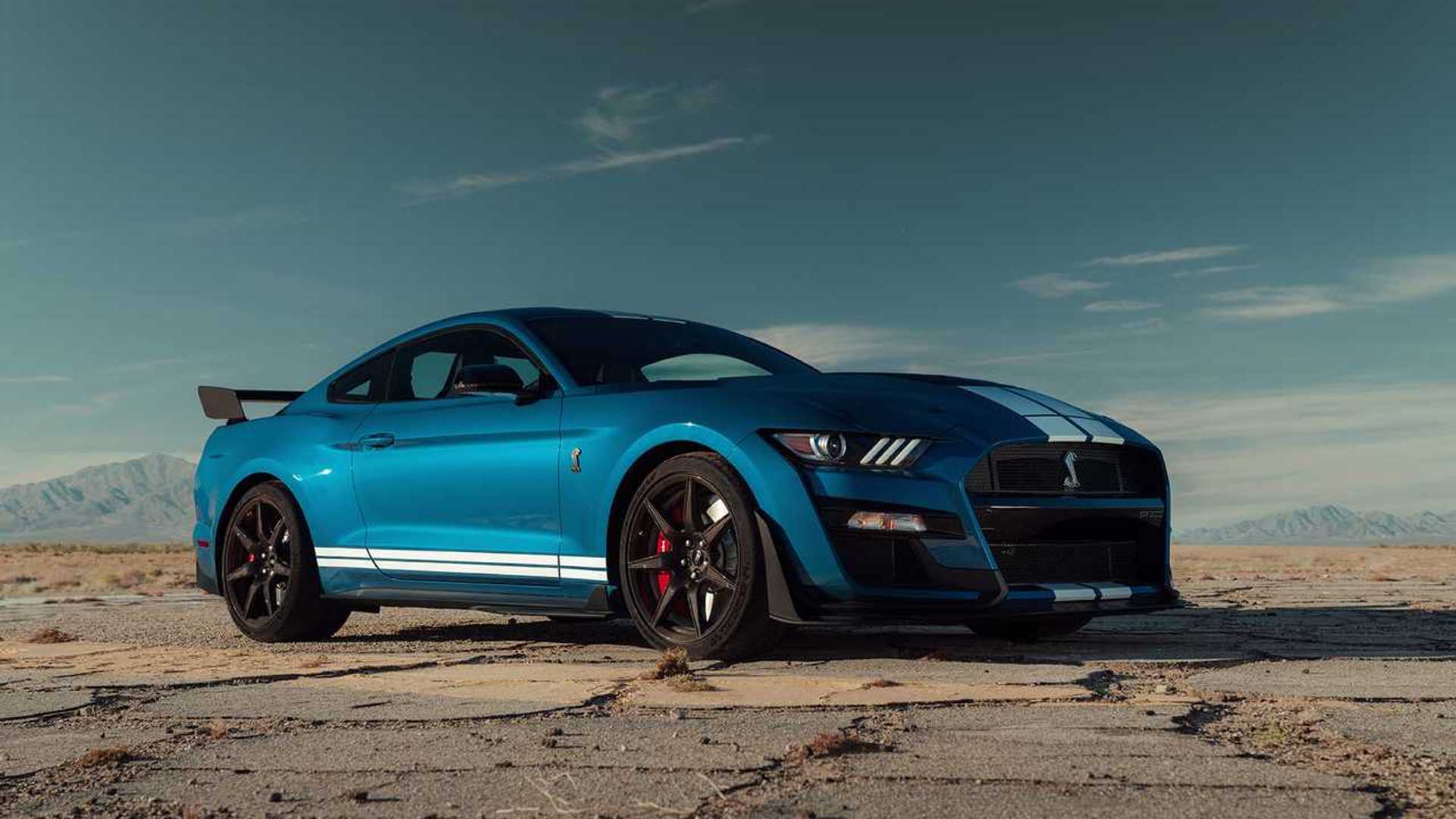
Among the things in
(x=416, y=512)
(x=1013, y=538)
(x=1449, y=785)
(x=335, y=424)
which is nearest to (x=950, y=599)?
(x=1013, y=538)

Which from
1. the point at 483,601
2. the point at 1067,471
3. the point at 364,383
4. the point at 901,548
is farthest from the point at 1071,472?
the point at 364,383

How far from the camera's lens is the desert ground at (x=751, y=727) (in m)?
2.89

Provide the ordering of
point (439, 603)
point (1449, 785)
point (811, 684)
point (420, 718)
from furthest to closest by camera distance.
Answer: point (439, 603) → point (811, 684) → point (420, 718) → point (1449, 785)

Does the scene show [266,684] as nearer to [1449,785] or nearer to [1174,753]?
[1174,753]

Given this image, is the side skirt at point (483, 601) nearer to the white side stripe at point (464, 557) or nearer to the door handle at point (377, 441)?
the white side stripe at point (464, 557)

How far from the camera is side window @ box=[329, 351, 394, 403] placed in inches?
274

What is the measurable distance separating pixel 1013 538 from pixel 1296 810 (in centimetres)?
238

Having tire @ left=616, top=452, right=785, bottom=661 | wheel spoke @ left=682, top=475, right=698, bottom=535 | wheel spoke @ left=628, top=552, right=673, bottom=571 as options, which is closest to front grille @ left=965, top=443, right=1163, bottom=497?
tire @ left=616, top=452, right=785, bottom=661

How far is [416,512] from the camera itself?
245 inches

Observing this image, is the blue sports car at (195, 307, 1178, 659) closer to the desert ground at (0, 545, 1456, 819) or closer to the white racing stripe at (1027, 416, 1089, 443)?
the white racing stripe at (1027, 416, 1089, 443)

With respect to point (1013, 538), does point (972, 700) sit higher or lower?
lower

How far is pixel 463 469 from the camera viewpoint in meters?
5.99

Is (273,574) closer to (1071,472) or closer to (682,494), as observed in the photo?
(682,494)

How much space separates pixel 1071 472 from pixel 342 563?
10.8ft
